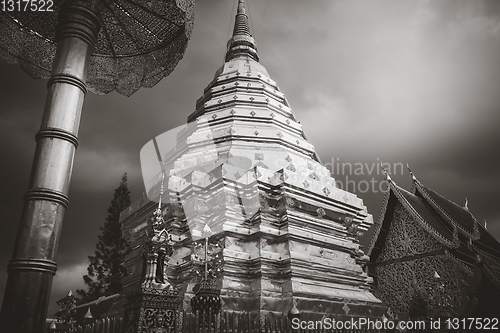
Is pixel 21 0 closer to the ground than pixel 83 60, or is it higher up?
higher up

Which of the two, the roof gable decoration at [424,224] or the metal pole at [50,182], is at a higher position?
the roof gable decoration at [424,224]

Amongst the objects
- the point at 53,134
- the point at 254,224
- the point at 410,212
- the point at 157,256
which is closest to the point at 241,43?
the point at 410,212

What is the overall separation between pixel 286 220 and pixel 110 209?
12.4 metres

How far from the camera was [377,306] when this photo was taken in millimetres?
6566

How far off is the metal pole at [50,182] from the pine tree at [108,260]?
13.4m

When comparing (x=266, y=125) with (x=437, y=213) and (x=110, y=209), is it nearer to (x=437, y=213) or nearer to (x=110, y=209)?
(x=437, y=213)

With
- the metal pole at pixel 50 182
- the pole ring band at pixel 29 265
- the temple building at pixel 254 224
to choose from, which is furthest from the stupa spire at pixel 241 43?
the pole ring band at pixel 29 265

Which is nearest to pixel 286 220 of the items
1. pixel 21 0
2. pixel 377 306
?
pixel 377 306

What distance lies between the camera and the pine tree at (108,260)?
50.2 ft

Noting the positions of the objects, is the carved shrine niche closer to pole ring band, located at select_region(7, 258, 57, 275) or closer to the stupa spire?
the stupa spire

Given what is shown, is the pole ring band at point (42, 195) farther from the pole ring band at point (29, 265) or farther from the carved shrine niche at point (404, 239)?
the carved shrine niche at point (404, 239)

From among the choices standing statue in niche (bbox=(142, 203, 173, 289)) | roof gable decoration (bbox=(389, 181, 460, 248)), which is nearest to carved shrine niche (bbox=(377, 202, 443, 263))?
roof gable decoration (bbox=(389, 181, 460, 248))

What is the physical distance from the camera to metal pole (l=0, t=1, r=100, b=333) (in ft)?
7.16

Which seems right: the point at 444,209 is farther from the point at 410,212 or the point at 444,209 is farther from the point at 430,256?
the point at 430,256
